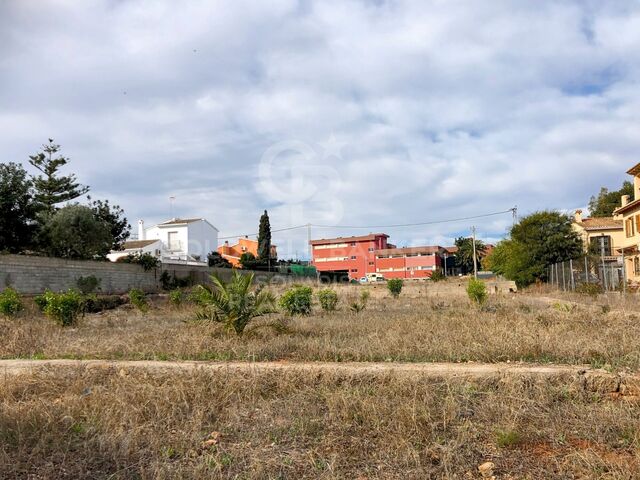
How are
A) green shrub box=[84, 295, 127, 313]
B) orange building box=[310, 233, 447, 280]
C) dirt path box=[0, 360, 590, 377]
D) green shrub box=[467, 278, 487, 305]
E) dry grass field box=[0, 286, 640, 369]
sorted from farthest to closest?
orange building box=[310, 233, 447, 280]
green shrub box=[84, 295, 127, 313]
green shrub box=[467, 278, 487, 305]
dry grass field box=[0, 286, 640, 369]
dirt path box=[0, 360, 590, 377]

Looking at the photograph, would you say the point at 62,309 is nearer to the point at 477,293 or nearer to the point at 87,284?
the point at 87,284

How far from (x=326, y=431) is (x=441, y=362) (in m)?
2.43

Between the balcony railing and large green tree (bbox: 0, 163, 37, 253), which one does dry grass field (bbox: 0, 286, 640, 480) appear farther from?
the balcony railing

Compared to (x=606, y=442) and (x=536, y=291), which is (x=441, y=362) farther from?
(x=536, y=291)

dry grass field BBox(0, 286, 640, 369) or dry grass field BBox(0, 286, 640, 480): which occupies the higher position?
dry grass field BBox(0, 286, 640, 369)

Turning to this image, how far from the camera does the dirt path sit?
221 inches

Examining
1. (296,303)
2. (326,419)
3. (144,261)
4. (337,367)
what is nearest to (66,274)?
(144,261)

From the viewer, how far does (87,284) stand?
80.5 feet

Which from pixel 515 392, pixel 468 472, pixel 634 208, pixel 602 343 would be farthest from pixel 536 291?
pixel 468 472

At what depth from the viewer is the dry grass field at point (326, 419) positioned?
3764mm

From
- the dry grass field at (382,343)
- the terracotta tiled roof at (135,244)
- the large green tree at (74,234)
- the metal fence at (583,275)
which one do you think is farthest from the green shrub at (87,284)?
the terracotta tiled roof at (135,244)

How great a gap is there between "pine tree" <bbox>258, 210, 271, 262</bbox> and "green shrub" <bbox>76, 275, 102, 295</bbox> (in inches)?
1321

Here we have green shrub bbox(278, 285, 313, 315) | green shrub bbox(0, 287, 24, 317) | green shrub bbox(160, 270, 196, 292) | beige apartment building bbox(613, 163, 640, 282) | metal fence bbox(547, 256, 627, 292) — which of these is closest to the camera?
green shrub bbox(0, 287, 24, 317)

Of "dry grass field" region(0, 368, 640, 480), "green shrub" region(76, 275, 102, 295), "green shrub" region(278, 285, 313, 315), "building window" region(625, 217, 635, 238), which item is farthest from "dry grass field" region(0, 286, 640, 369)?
"building window" region(625, 217, 635, 238)
